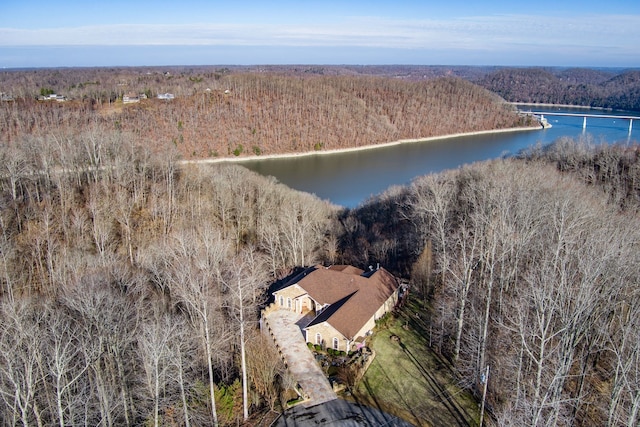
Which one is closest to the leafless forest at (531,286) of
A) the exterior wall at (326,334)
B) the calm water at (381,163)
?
the exterior wall at (326,334)

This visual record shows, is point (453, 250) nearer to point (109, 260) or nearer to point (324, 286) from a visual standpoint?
point (324, 286)

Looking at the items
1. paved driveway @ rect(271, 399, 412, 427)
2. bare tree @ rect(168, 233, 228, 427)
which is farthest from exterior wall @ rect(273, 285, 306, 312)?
paved driveway @ rect(271, 399, 412, 427)

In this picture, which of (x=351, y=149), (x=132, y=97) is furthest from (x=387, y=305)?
(x=132, y=97)

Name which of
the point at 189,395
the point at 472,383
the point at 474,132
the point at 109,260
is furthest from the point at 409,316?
the point at 474,132

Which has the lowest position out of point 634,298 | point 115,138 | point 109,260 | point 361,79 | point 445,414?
point 445,414

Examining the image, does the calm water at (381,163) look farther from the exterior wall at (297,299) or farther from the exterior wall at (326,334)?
the exterior wall at (326,334)

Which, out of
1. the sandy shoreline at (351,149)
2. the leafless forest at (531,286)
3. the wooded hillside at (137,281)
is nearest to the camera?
the leafless forest at (531,286)
